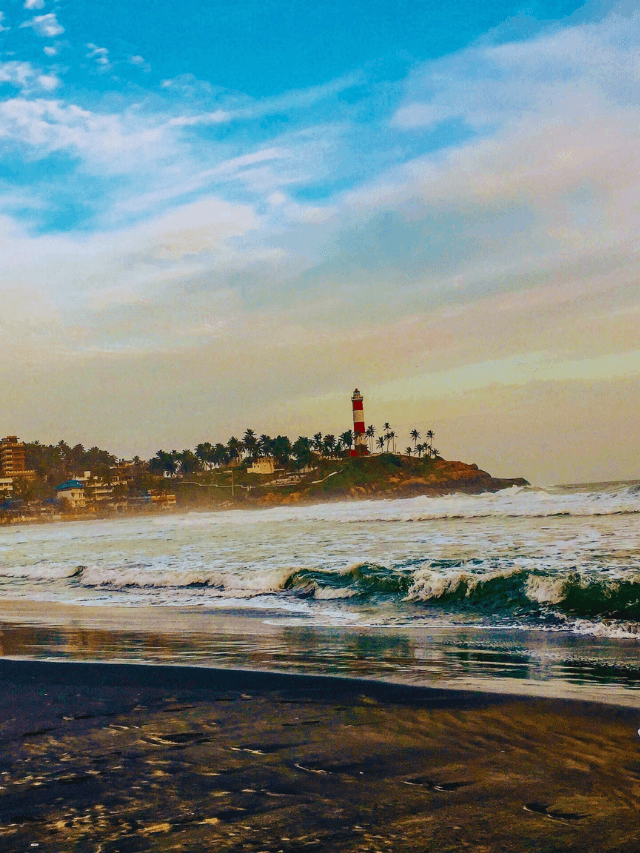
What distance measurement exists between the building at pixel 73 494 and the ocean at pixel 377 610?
5378 inches

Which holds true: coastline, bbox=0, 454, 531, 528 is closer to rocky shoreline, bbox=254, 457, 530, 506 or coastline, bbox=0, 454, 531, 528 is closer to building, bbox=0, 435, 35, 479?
rocky shoreline, bbox=254, 457, 530, 506

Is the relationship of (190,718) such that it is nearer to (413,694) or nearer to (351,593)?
(413,694)

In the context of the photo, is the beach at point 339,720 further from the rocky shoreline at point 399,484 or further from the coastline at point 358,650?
the rocky shoreline at point 399,484

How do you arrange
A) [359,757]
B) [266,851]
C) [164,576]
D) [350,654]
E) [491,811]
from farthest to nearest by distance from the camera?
[164,576], [350,654], [359,757], [491,811], [266,851]

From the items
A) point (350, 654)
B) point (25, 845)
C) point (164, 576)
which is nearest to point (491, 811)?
point (25, 845)

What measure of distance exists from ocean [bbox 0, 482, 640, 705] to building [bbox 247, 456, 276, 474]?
5752 inches

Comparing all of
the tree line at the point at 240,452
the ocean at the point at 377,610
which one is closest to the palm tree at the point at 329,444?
the tree line at the point at 240,452

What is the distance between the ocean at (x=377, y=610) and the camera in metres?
7.08

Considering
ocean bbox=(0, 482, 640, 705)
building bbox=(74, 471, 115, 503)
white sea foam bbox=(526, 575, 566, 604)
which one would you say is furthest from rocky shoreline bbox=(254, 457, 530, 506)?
white sea foam bbox=(526, 575, 566, 604)

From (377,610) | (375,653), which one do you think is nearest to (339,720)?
(375,653)

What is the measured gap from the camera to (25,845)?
2.81 metres

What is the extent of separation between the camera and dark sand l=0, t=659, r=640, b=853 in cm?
288

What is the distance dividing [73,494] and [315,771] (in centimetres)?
16269

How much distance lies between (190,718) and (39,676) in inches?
95.7
